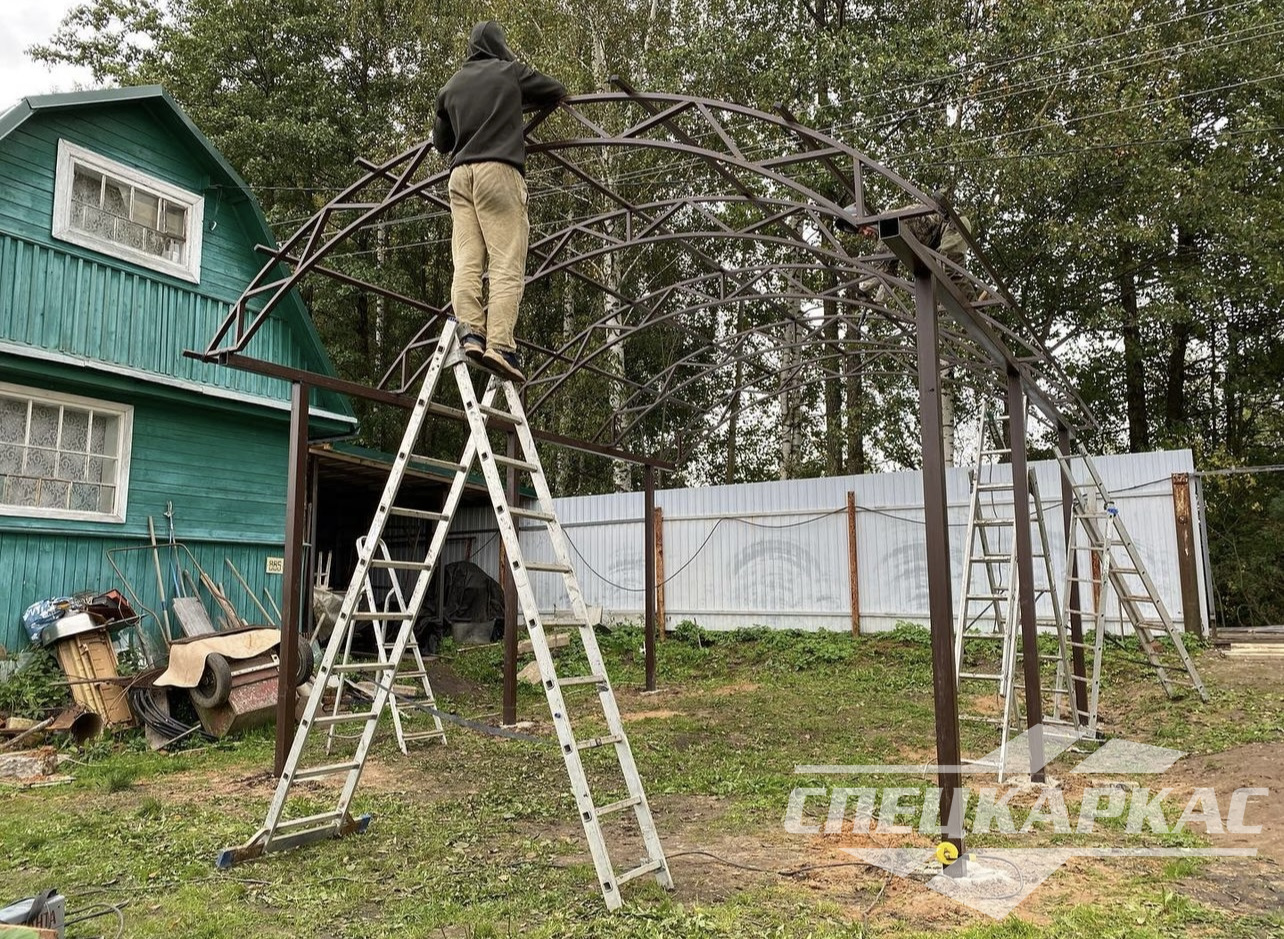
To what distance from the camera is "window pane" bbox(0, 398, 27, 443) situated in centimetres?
816

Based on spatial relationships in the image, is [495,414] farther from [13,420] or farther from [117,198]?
[117,198]

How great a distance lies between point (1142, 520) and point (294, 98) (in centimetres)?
1899

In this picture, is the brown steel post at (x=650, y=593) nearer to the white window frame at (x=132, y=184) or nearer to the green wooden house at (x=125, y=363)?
the green wooden house at (x=125, y=363)

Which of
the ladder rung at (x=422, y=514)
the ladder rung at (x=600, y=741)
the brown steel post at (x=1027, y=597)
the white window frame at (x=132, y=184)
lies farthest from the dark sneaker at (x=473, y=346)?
the white window frame at (x=132, y=184)

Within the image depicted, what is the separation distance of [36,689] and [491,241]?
669 cm

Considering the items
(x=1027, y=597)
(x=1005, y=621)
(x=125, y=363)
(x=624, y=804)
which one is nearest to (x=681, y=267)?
(x=125, y=363)

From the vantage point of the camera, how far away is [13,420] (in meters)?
8.25

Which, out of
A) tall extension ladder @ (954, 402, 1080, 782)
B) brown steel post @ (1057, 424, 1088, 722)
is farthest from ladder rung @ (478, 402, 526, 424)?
brown steel post @ (1057, 424, 1088, 722)

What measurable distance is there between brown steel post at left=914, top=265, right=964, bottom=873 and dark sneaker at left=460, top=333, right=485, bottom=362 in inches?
90.3

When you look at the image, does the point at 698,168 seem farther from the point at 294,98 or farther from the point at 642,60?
the point at 294,98

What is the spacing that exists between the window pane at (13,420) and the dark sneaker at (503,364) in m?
6.83

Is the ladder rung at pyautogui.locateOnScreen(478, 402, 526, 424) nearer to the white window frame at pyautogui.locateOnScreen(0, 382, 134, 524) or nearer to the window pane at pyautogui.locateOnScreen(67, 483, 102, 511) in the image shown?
the white window frame at pyautogui.locateOnScreen(0, 382, 134, 524)

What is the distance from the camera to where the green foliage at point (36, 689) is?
24.3 ft

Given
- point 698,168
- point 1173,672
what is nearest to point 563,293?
point 698,168
